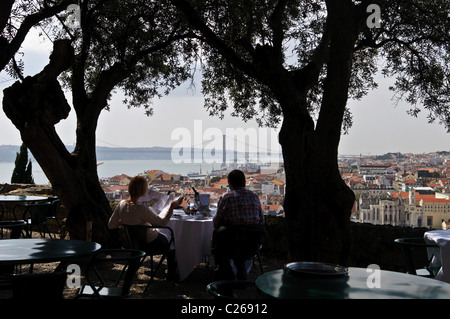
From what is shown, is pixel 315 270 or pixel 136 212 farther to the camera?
pixel 136 212

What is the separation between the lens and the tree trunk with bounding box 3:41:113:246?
6.66m

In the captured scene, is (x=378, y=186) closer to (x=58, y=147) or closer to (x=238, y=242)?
(x=238, y=242)

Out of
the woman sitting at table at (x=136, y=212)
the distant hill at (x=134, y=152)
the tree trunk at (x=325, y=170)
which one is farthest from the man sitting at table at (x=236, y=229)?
the distant hill at (x=134, y=152)

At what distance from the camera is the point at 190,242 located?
19.2 feet

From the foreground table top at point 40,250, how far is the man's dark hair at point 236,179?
197cm

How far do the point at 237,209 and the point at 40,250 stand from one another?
218 cm

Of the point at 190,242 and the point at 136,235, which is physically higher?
the point at 136,235

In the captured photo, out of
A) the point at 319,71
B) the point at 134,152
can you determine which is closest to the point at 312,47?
the point at 319,71

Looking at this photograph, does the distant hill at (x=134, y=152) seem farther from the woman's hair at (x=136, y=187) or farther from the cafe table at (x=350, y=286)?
the cafe table at (x=350, y=286)

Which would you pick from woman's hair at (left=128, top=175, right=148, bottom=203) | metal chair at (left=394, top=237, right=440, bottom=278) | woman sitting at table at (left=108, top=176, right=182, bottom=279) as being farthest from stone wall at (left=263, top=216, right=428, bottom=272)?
woman's hair at (left=128, top=175, right=148, bottom=203)

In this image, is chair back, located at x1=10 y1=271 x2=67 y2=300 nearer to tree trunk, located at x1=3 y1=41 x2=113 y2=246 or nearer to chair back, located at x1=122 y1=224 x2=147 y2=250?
chair back, located at x1=122 y1=224 x2=147 y2=250

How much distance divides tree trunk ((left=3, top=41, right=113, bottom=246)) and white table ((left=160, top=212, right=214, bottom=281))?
5.52 ft

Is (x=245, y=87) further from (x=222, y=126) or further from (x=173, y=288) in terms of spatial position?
(x=173, y=288)

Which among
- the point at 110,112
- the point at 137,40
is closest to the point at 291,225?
the point at 137,40
